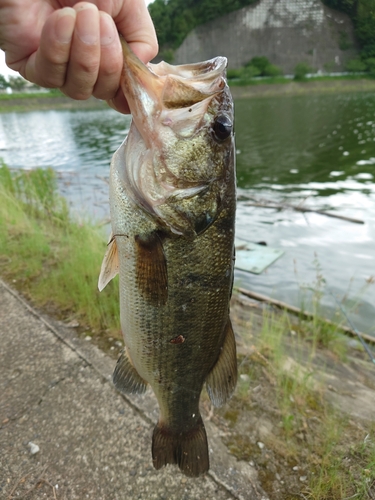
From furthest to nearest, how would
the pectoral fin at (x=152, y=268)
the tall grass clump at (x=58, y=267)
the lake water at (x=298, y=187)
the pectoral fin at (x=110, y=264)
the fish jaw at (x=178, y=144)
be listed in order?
the lake water at (x=298, y=187), the tall grass clump at (x=58, y=267), the pectoral fin at (x=110, y=264), the pectoral fin at (x=152, y=268), the fish jaw at (x=178, y=144)

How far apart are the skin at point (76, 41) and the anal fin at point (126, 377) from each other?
1.33 metres

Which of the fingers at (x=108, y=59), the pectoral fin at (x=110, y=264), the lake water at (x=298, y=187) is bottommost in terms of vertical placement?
the lake water at (x=298, y=187)

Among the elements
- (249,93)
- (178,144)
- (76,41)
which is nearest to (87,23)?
(76,41)

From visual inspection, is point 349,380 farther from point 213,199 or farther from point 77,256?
point 77,256

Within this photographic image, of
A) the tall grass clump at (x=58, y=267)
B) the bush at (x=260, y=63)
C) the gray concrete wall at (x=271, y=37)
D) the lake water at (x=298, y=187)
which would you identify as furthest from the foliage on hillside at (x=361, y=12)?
the bush at (x=260, y=63)

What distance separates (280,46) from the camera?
6906 cm

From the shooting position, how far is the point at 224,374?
1.87 m

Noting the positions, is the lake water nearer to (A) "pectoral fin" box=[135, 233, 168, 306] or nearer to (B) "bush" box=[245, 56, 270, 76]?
(A) "pectoral fin" box=[135, 233, 168, 306]

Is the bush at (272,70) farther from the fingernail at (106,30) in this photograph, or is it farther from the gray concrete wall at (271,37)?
the fingernail at (106,30)

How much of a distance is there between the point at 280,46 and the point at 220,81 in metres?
80.9

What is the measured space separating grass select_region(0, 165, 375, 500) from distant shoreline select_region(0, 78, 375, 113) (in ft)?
159

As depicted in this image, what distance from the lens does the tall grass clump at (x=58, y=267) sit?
372 cm

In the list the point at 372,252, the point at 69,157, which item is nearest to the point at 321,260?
the point at 372,252

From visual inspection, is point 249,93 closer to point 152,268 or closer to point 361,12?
point 361,12
